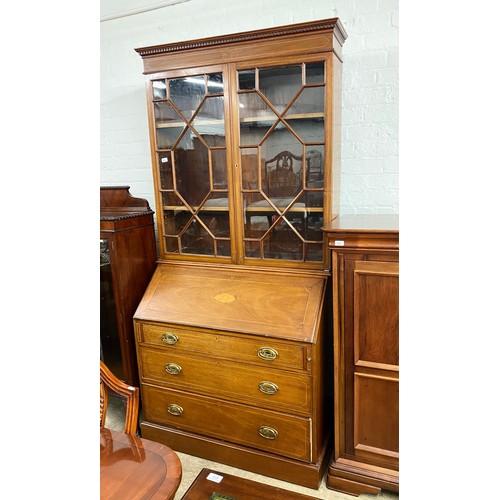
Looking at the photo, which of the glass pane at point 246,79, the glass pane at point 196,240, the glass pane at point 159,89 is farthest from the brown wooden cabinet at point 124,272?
the glass pane at point 246,79

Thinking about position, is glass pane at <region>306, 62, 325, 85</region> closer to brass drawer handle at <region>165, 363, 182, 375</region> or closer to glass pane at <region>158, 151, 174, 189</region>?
glass pane at <region>158, 151, 174, 189</region>

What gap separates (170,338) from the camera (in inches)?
75.3

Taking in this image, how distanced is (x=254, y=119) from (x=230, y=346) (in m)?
1.04

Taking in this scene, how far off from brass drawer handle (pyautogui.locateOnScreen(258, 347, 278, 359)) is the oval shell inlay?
277 millimetres

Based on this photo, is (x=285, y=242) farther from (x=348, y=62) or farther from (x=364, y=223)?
(x=348, y=62)

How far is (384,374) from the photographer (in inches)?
64.4

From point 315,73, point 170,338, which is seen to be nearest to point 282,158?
point 315,73

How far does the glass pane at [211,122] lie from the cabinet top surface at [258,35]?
0.78 feet

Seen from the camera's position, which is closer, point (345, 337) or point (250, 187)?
point (345, 337)
